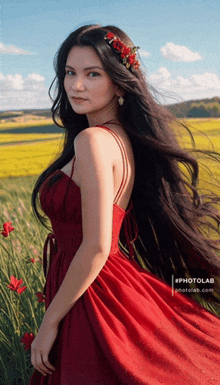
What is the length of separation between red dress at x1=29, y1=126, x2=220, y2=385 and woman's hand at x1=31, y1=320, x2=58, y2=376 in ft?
0.12

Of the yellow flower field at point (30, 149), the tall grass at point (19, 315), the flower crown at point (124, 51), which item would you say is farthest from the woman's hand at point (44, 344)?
the yellow flower field at point (30, 149)

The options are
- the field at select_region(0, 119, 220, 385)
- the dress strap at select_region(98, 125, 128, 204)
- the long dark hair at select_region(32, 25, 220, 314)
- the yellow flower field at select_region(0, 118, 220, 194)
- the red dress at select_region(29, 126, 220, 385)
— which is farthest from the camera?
the yellow flower field at select_region(0, 118, 220, 194)

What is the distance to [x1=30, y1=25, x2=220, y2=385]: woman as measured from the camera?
136 centimetres

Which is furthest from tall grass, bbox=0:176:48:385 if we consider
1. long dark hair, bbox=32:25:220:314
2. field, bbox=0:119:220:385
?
long dark hair, bbox=32:25:220:314

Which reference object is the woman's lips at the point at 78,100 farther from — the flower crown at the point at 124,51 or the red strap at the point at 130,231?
the red strap at the point at 130,231

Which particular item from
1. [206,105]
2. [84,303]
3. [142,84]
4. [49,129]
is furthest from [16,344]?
[49,129]

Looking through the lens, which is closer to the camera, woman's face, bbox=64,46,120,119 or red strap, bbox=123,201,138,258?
woman's face, bbox=64,46,120,119

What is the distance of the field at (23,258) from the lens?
2074 millimetres

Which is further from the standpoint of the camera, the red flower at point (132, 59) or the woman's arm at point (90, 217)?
the red flower at point (132, 59)

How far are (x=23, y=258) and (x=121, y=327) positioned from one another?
4.24 ft

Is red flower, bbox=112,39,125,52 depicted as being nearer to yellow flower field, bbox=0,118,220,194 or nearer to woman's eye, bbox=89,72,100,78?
woman's eye, bbox=89,72,100,78

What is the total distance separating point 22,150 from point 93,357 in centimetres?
498

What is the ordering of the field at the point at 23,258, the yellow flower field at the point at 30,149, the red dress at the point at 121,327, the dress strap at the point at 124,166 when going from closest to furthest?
the red dress at the point at 121,327 < the dress strap at the point at 124,166 < the field at the point at 23,258 < the yellow flower field at the point at 30,149

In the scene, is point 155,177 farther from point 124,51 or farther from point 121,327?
point 121,327
